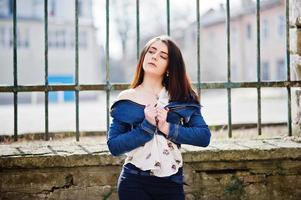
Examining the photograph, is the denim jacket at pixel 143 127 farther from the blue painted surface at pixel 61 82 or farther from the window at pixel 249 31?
the window at pixel 249 31

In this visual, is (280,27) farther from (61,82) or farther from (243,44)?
(61,82)

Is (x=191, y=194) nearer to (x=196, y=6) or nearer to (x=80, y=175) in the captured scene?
(x=80, y=175)

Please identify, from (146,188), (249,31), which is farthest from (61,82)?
(146,188)

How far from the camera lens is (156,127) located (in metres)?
2.00

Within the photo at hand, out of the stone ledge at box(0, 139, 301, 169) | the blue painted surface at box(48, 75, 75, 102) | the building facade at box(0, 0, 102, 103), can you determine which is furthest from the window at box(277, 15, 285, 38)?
the stone ledge at box(0, 139, 301, 169)

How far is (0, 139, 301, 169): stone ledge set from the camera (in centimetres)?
269

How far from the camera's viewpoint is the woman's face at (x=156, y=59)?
2.16 meters

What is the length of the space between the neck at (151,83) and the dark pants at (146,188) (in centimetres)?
48

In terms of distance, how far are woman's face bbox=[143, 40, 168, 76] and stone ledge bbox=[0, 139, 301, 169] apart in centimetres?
81

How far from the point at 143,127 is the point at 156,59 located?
391 mm

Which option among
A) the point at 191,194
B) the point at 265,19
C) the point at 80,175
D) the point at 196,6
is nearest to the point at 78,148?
the point at 80,175

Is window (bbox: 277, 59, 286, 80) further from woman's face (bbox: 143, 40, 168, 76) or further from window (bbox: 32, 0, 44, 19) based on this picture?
woman's face (bbox: 143, 40, 168, 76)

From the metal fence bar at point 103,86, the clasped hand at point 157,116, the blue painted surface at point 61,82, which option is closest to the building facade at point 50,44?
the blue painted surface at point 61,82

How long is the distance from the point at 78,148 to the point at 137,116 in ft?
3.11
